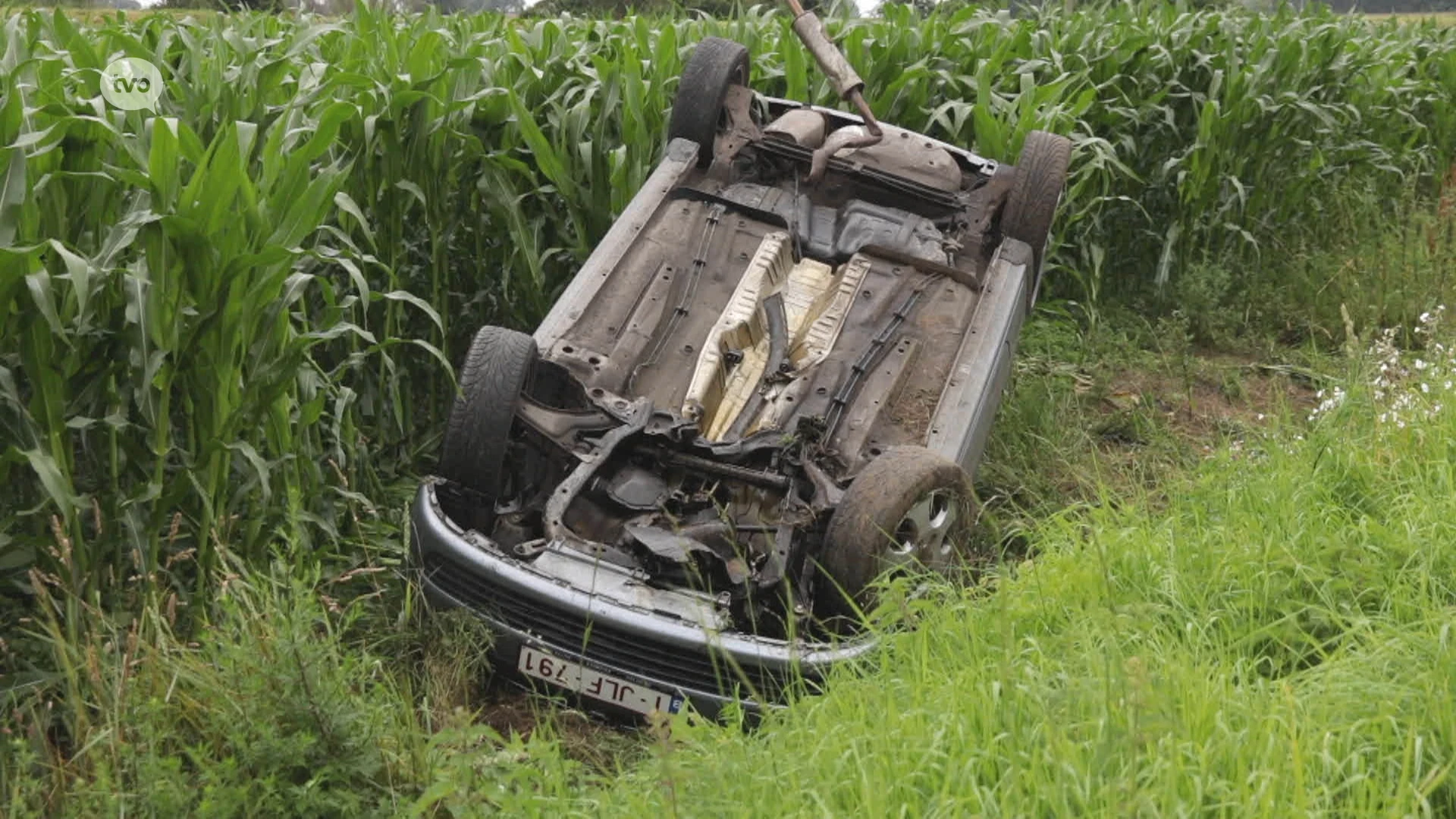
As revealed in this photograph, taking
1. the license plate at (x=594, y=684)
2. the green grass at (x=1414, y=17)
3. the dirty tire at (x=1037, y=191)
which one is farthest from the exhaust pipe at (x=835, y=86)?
the green grass at (x=1414, y=17)

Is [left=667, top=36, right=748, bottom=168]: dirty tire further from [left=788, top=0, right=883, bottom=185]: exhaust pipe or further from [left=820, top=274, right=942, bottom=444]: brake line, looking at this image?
[left=820, top=274, right=942, bottom=444]: brake line

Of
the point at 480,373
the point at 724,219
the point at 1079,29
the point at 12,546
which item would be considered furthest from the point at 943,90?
the point at 12,546

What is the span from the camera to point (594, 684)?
409 centimetres

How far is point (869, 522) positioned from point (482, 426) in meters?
1.25

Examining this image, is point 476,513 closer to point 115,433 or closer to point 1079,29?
point 115,433

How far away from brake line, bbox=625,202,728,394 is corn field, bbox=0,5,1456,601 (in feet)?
1.67

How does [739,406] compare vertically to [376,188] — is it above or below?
below

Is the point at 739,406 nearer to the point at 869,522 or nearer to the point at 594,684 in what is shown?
the point at 869,522

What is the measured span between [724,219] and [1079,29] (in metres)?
4.03

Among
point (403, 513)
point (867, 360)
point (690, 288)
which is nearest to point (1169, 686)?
point (867, 360)

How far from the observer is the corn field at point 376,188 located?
3889 mm

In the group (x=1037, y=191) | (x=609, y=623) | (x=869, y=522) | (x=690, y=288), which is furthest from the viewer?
(x=1037, y=191)

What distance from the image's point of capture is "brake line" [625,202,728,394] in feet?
17.5

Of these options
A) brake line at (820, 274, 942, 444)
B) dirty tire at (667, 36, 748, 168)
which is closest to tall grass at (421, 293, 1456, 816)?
brake line at (820, 274, 942, 444)
